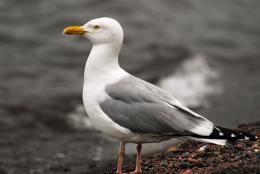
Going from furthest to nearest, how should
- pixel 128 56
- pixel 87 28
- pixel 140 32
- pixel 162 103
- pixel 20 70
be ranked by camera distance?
pixel 140 32 < pixel 128 56 < pixel 20 70 < pixel 87 28 < pixel 162 103

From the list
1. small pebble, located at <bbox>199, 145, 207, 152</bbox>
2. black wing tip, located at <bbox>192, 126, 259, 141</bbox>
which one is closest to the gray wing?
black wing tip, located at <bbox>192, 126, 259, 141</bbox>

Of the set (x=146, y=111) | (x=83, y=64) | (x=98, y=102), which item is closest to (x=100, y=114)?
(x=98, y=102)

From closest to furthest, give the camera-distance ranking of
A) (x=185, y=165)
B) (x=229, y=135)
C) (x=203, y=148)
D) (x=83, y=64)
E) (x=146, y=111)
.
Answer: (x=229, y=135) < (x=146, y=111) < (x=185, y=165) < (x=203, y=148) < (x=83, y=64)

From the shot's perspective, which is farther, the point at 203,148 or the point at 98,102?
the point at 203,148

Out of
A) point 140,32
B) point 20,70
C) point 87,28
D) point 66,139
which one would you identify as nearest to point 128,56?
point 140,32

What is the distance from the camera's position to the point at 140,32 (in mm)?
17484

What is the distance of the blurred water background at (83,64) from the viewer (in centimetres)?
1066

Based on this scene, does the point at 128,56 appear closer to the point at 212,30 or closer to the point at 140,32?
the point at 140,32

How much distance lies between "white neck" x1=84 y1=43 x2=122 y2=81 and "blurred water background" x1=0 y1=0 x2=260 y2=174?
9.72 ft

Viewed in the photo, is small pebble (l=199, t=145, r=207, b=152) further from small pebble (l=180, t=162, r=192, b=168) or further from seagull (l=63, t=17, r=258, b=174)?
seagull (l=63, t=17, r=258, b=174)

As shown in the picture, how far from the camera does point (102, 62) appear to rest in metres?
6.36

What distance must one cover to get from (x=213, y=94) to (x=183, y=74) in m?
1.77

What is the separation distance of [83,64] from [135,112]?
9.40m

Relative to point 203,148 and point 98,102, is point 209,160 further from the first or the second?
point 98,102
